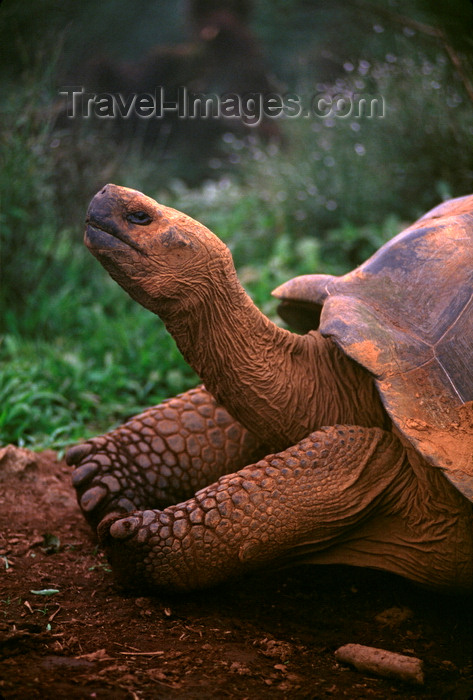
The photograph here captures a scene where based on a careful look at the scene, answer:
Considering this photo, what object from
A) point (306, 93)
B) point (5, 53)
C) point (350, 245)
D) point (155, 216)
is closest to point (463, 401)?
point (155, 216)

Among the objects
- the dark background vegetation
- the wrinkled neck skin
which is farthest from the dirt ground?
the dark background vegetation

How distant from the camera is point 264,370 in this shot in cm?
244

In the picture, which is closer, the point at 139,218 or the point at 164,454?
the point at 139,218

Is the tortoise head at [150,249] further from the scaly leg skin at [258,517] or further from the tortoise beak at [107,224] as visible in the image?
the scaly leg skin at [258,517]

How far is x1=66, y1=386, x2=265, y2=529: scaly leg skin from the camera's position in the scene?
265 centimetres

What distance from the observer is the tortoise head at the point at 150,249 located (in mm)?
2146

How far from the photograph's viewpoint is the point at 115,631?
6.62 ft

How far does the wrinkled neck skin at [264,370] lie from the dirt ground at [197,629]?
0.57 m

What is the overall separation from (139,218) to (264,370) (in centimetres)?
70

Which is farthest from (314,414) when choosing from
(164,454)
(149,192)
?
(149,192)

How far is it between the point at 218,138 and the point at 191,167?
0.74m

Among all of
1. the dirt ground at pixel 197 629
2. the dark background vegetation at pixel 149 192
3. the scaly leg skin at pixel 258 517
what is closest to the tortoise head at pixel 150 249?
the scaly leg skin at pixel 258 517

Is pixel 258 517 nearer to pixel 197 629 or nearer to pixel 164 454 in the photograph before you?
pixel 197 629

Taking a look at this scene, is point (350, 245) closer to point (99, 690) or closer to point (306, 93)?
point (306, 93)
